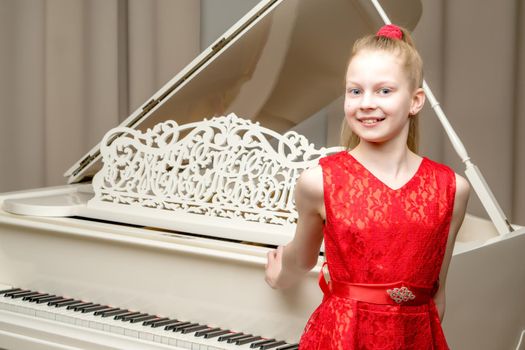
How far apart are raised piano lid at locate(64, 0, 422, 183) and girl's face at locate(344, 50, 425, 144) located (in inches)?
39.4

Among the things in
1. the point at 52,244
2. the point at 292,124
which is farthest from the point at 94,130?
the point at 52,244

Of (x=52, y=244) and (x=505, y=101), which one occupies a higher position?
(x=505, y=101)

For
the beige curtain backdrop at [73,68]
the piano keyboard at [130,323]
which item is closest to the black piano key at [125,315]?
the piano keyboard at [130,323]

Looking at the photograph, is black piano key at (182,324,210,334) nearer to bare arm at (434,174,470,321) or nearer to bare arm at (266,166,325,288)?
bare arm at (266,166,325,288)

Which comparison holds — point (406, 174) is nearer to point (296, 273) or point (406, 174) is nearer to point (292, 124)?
point (296, 273)

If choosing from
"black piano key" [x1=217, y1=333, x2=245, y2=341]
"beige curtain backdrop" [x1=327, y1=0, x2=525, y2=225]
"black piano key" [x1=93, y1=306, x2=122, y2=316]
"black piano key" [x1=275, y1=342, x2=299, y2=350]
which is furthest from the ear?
"beige curtain backdrop" [x1=327, y1=0, x2=525, y2=225]

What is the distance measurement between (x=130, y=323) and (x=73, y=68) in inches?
104

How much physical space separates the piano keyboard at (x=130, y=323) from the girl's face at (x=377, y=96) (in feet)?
2.63

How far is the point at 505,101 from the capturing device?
3.87 metres

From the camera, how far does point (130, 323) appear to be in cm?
238

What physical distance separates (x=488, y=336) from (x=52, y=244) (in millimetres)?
1328

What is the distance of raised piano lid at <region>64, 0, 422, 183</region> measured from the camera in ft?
8.56

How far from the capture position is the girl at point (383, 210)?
158 cm

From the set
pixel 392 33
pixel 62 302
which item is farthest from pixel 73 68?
pixel 392 33
